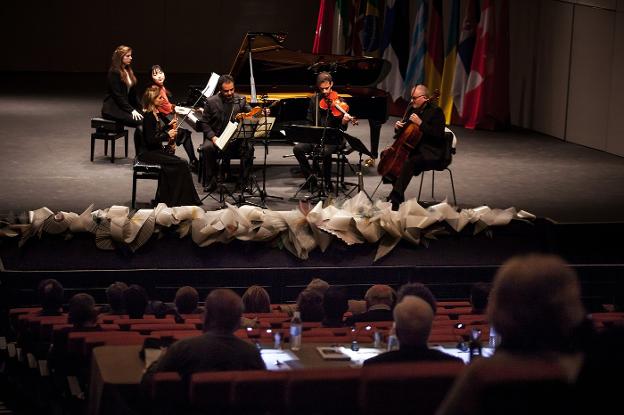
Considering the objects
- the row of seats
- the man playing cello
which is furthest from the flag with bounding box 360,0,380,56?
the row of seats

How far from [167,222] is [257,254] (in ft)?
2.05

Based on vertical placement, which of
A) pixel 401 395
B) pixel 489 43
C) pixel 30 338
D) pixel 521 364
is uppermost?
pixel 489 43

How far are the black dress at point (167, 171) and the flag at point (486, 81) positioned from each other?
20.1 ft

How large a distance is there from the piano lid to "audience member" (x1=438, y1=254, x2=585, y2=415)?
9729mm

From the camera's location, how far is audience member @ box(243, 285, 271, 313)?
19.0 feet

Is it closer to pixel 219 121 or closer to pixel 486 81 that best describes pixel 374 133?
pixel 219 121

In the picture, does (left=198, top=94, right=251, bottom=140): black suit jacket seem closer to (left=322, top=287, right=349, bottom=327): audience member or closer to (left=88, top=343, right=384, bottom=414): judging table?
(left=322, top=287, right=349, bottom=327): audience member

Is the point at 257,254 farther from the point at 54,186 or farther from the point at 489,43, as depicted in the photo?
the point at 489,43

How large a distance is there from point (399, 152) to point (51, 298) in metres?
A: 4.64

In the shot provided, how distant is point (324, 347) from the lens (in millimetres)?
4375

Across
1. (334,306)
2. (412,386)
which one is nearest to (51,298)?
(334,306)

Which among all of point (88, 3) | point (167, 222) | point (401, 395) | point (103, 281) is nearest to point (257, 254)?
→ point (167, 222)

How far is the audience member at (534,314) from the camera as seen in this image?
2.36m

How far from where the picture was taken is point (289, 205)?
980 centimetres
